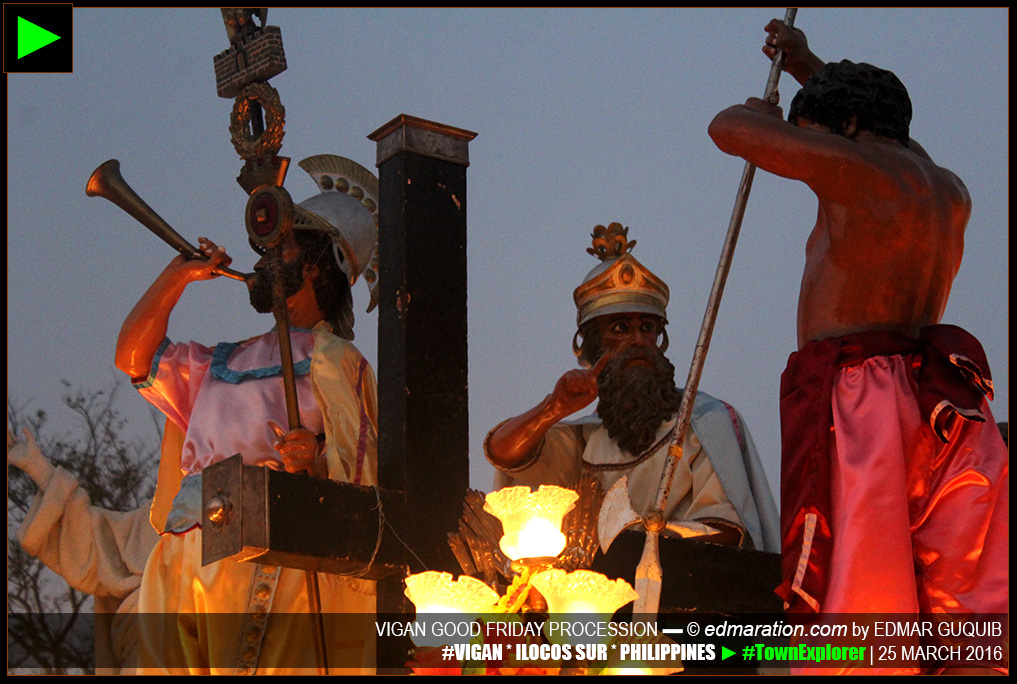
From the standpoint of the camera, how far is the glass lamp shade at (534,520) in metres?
3.67

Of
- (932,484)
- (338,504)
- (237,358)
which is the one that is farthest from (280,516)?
(932,484)

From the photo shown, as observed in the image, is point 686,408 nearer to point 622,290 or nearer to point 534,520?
point 534,520

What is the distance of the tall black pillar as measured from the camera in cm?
439

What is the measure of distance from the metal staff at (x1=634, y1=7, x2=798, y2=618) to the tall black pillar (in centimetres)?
73

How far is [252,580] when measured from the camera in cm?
476

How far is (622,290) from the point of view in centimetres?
531

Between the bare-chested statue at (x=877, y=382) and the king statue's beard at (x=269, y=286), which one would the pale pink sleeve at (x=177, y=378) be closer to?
the king statue's beard at (x=269, y=286)

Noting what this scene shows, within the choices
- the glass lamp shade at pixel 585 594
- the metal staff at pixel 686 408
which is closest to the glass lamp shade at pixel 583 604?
the glass lamp shade at pixel 585 594

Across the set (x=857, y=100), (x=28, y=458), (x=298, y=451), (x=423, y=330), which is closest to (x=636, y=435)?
(x=423, y=330)

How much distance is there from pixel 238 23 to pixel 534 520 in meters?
2.00

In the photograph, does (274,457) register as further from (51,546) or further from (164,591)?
(51,546)

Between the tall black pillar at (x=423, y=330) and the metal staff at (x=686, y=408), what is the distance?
729mm

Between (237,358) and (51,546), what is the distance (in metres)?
2.09

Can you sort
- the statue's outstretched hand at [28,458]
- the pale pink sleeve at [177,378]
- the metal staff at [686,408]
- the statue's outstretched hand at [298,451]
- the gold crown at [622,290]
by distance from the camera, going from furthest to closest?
the statue's outstretched hand at [28,458] → the gold crown at [622,290] → the pale pink sleeve at [177,378] → the statue's outstretched hand at [298,451] → the metal staff at [686,408]
